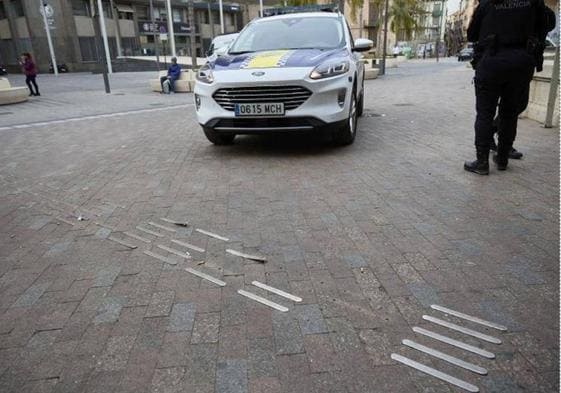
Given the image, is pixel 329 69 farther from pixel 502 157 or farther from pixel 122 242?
pixel 122 242

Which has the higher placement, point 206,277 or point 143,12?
point 143,12

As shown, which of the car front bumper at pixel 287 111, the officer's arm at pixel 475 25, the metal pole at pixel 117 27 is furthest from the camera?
the metal pole at pixel 117 27

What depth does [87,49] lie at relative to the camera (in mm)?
39812

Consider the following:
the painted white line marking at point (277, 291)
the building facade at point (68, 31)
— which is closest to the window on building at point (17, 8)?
the building facade at point (68, 31)

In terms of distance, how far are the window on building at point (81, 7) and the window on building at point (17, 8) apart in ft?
14.0

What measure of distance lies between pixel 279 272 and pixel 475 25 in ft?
11.4

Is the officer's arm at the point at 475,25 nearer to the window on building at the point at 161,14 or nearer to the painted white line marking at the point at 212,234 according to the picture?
the painted white line marking at the point at 212,234

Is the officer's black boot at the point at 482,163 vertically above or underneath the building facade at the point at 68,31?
underneath

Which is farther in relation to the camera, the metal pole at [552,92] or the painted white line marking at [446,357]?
the metal pole at [552,92]

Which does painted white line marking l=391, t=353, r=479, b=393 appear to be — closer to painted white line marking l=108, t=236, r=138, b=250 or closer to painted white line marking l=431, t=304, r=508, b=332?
painted white line marking l=431, t=304, r=508, b=332

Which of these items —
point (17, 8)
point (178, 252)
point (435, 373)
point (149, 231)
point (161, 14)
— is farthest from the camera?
point (161, 14)

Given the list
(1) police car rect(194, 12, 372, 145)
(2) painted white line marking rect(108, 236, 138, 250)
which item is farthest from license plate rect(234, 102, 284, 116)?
(2) painted white line marking rect(108, 236, 138, 250)

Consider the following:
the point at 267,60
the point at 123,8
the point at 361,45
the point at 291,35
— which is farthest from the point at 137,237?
the point at 123,8

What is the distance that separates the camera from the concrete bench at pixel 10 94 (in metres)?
13.3
